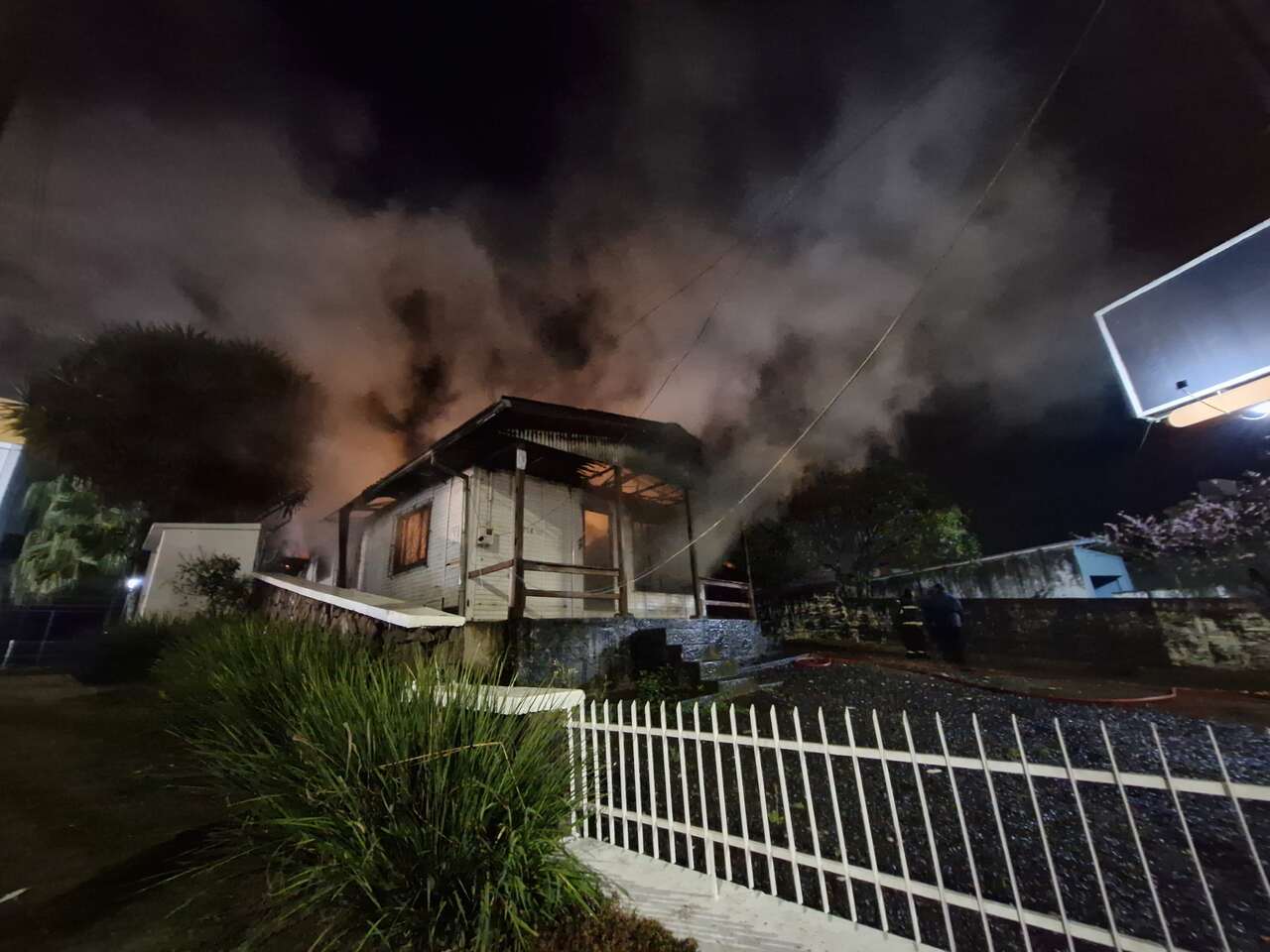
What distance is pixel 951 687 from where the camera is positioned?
8.12 metres

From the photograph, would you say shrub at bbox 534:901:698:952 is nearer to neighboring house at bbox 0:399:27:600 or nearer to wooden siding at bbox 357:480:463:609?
wooden siding at bbox 357:480:463:609

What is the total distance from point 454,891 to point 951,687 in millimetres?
8536

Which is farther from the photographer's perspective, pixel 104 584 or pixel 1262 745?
pixel 104 584

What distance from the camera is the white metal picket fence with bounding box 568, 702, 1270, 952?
2.31 meters

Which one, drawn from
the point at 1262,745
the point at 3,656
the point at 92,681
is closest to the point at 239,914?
the point at 1262,745

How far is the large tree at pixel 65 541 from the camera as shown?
18906 millimetres

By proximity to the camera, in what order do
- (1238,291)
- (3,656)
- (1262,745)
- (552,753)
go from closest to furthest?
(552,753) → (1238,291) → (1262,745) → (3,656)

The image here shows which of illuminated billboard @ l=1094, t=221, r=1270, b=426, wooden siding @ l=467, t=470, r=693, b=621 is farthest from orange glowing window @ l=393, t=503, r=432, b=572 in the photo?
illuminated billboard @ l=1094, t=221, r=1270, b=426

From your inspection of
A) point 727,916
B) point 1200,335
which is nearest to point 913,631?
point 1200,335

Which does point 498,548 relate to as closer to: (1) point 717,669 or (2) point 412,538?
(2) point 412,538

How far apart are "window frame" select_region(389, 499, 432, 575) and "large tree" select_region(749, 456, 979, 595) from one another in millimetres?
11913

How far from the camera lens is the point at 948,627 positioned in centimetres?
1165

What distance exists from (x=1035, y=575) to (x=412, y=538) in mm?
21818

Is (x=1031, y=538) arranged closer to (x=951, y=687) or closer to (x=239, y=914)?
(x=951, y=687)
